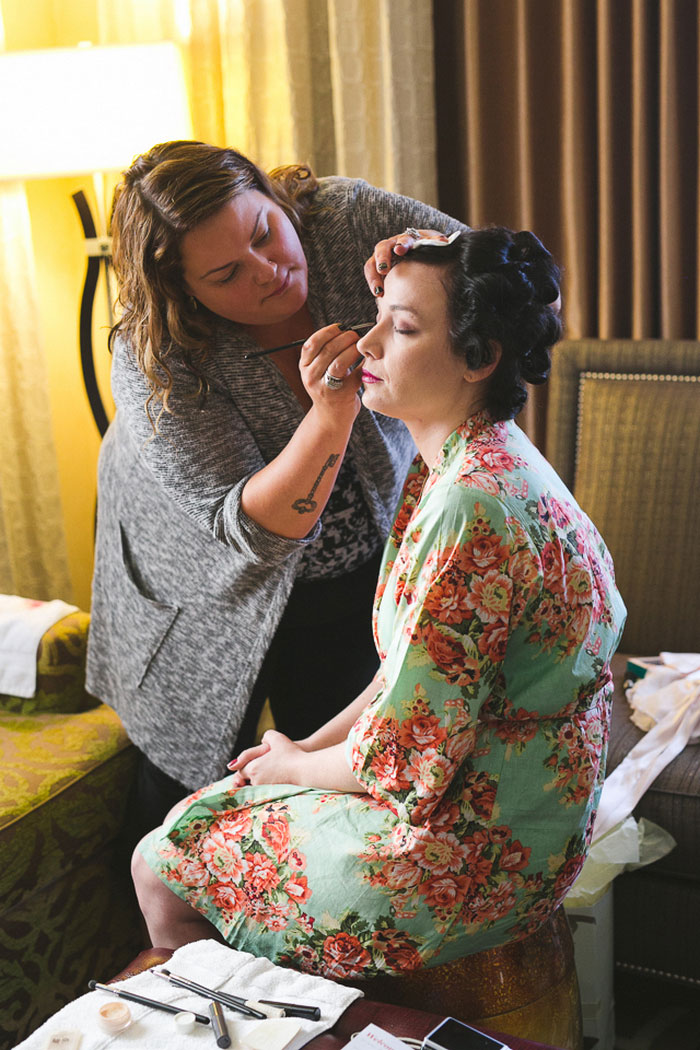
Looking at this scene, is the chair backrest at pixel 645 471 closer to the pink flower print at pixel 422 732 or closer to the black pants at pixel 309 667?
the black pants at pixel 309 667

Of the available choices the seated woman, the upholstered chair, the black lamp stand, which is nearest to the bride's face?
the seated woman

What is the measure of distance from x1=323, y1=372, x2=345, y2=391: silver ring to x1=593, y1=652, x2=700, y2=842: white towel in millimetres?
766

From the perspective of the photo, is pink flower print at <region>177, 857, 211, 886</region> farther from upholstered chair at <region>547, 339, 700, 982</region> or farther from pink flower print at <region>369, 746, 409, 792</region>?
upholstered chair at <region>547, 339, 700, 982</region>

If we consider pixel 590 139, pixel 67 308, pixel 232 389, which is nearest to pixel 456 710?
pixel 232 389

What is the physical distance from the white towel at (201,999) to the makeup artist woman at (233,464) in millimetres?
565

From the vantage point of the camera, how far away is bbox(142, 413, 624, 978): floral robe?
1111 mm

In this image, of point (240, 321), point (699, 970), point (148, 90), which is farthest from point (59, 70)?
point (699, 970)

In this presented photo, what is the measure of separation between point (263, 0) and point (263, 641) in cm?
173

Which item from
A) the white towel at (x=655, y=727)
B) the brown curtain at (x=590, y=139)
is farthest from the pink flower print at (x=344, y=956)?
the brown curtain at (x=590, y=139)

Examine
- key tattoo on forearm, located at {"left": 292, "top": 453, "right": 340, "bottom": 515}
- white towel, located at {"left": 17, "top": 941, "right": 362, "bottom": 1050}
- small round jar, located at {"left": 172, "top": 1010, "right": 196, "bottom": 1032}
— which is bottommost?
white towel, located at {"left": 17, "top": 941, "right": 362, "bottom": 1050}

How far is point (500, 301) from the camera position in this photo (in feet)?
3.97

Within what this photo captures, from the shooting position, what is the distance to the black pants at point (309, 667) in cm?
173

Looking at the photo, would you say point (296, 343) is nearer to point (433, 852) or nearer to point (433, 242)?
point (433, 242)

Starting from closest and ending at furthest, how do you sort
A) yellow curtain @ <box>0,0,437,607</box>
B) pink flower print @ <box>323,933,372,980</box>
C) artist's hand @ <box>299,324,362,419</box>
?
pink flower print @ <box>323,933,372,980</box> → artist's hand @ <box>299,324,362,419</box> → yellow curtain @ <box>0,0,437,607</box>
